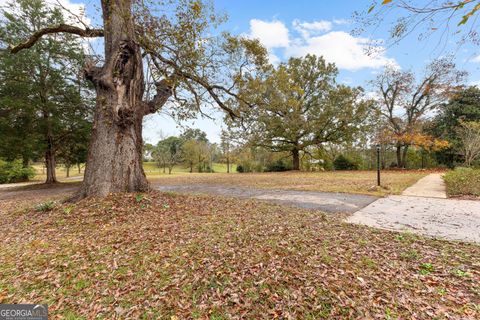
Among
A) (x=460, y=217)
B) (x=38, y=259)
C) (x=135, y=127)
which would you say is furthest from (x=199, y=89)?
(x=460, y=217)

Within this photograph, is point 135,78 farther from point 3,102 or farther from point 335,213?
point 3,102

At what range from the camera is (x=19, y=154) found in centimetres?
1055

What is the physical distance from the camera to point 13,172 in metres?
16.8

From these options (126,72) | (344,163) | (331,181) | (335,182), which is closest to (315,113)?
(344,163)

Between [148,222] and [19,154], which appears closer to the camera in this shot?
[148,222]

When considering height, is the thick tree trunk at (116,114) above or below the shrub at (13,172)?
above

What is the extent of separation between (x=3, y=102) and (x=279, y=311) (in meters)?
13.1

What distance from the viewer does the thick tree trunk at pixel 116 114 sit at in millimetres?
4574

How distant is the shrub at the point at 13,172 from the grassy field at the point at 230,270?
19.2 metres

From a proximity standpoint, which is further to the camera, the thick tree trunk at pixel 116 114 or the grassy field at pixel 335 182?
the grassy field at pixel 335 182

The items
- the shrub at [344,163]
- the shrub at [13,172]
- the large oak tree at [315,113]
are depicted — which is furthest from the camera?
the shrub at [344,163]

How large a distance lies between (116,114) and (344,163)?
1943 cm

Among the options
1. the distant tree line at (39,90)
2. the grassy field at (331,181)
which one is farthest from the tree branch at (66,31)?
the grassy field at (331,181)

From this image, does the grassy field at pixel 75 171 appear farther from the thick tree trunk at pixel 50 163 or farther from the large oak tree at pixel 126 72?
the large oak tree at pixel 126 72
